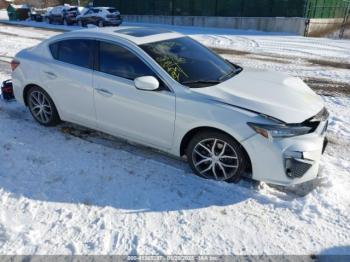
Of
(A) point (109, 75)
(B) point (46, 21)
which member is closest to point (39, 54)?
(A) point (109, 75)

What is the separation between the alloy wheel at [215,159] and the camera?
3.83 meters

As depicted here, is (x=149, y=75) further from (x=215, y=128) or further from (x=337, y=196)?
(x=337, y=196)

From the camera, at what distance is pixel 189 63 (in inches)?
172

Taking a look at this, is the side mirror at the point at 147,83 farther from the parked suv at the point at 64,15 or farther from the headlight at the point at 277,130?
the parked suv at the point at 64,15

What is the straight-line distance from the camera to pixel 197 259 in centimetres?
294

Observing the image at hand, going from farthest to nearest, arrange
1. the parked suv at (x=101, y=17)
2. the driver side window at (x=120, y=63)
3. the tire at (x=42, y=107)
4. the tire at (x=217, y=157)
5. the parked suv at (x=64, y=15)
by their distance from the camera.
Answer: the parked suv at (x=64, y=15)
the parked suv at (x=101, y=17)
the tire at (x=42, y=107)
the driver side window at (x=120, y=63)
the tire at (x=217, y=157)

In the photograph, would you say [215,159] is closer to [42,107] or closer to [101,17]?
[42,107]

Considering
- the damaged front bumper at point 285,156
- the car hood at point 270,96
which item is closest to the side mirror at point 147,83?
the car hood at point 270,96

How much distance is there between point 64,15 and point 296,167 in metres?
28.5

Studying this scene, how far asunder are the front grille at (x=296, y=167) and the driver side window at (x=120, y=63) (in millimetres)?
1938

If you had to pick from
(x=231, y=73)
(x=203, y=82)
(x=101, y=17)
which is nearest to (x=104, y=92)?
(x=203, y=82)

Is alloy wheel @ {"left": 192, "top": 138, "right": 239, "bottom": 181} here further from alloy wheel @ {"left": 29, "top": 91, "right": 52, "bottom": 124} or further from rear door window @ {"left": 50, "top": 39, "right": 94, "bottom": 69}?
alloy wheel @ {"left": 29, "top": 91, "right": 52, "bottom": 124}

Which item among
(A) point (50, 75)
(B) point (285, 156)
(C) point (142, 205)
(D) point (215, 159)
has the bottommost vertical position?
(C) point (142, 205)

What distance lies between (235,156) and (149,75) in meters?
1.47
